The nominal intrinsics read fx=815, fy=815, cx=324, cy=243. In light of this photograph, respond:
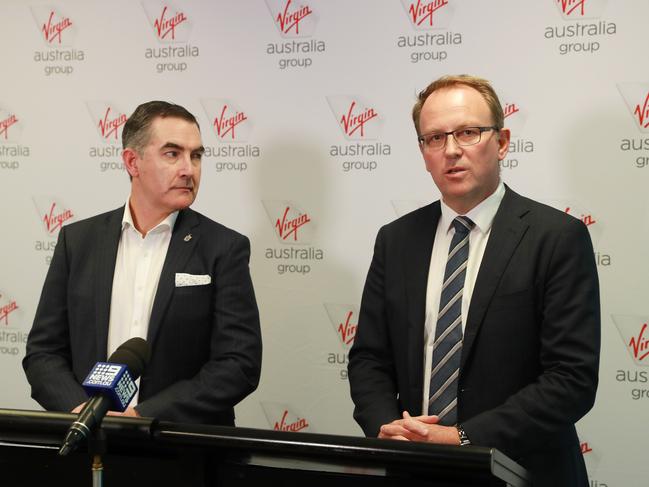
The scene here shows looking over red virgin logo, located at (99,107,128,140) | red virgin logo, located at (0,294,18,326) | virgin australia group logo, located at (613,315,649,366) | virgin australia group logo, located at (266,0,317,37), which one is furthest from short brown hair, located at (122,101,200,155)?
virgin australia group logo, located at (613,315,649,366)

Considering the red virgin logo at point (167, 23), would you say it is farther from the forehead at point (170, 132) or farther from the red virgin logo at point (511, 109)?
the red virgin logo at point (511, 109)

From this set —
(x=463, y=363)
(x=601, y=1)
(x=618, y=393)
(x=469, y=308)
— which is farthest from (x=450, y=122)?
(x=618, y=393)

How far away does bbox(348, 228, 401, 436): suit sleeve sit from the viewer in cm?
257

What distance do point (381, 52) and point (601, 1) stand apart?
964 millimetres

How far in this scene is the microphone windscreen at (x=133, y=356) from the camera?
5.59ft

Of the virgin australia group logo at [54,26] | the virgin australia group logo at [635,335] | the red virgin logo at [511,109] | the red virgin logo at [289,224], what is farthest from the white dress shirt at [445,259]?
the virgin australia group logo at [54,26]

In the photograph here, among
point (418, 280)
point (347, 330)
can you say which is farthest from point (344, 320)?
point (418, 280)

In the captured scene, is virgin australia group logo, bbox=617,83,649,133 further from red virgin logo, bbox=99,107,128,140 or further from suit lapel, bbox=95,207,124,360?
red virgin logo, bbox=99,107,128,140

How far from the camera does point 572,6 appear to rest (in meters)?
3.45

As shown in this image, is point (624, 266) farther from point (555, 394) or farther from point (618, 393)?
point (555, 394)

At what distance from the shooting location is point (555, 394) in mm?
2307

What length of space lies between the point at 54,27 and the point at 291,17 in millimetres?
1312

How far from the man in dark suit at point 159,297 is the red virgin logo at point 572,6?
165 cm

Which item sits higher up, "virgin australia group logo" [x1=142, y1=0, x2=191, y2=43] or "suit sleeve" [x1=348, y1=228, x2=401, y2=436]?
"virgin australia group logo" [x1=142, y1=0, x2=191, y2=43]
